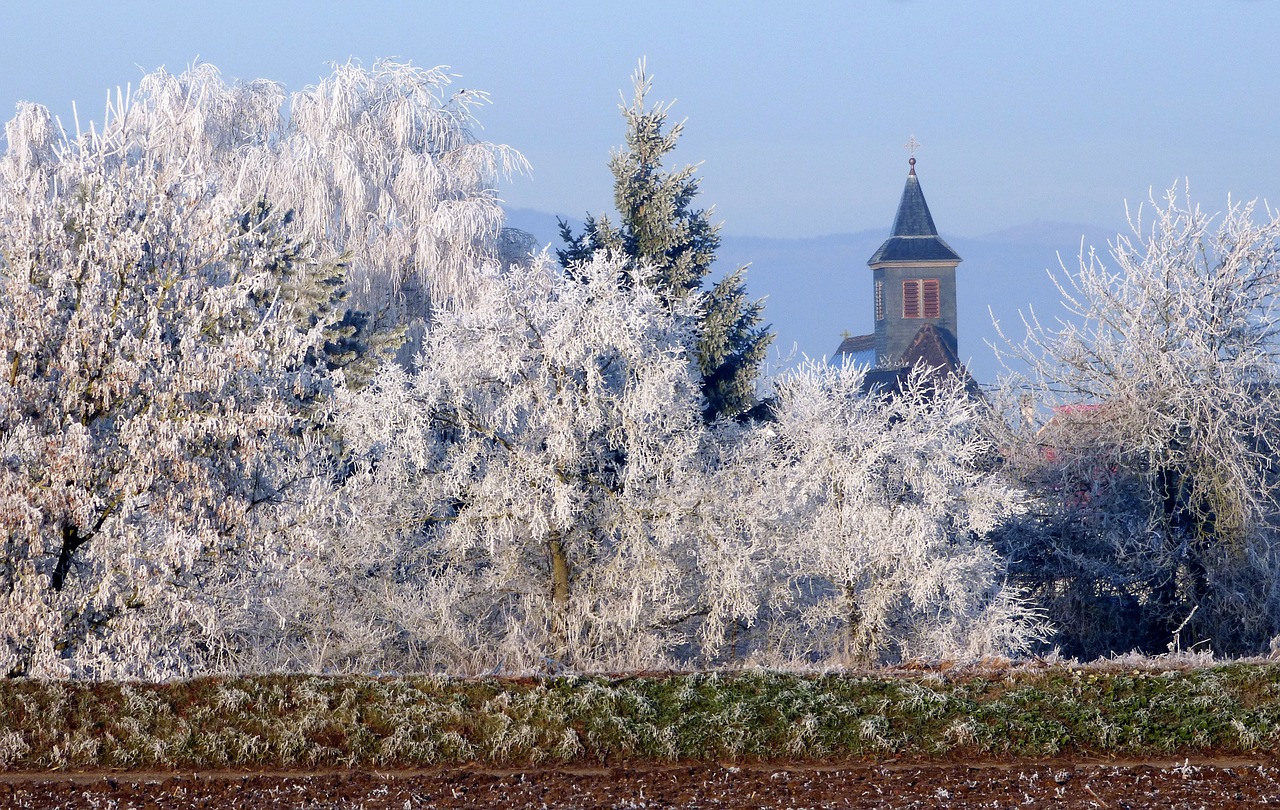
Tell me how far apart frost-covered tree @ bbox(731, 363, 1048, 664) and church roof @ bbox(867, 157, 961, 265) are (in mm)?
84576

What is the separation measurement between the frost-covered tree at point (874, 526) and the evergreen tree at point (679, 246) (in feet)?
16.4

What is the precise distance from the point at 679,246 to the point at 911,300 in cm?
7852

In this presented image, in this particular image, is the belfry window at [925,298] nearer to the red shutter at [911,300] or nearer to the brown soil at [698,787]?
the red shutter at [911,300]

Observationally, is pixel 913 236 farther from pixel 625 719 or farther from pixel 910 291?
pixel 625 719

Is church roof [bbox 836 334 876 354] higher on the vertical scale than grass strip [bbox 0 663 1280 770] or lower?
higher

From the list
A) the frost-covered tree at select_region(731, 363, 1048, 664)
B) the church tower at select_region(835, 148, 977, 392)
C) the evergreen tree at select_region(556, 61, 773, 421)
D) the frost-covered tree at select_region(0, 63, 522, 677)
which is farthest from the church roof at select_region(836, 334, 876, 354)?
the frost-covered tree at select_region(0, 63, 522, 677)

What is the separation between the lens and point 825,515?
18422 millimetres

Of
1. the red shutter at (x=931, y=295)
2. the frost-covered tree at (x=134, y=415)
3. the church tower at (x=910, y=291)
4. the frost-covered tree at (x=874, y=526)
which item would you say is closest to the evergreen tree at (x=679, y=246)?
the frost-covered tree at (x=874, y=526)

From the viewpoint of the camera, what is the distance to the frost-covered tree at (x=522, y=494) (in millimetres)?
16656

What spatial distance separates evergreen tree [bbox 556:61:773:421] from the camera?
25.2m

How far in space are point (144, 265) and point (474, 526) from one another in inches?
250

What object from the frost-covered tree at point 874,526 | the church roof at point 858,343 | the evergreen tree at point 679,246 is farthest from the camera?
the church roof at point 858,343

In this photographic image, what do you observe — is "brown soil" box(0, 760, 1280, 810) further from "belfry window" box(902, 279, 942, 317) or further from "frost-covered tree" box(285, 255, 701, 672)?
"belfry window" box(902, 279, 942, 317)

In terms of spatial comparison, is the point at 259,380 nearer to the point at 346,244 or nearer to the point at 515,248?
the point at 346,244
